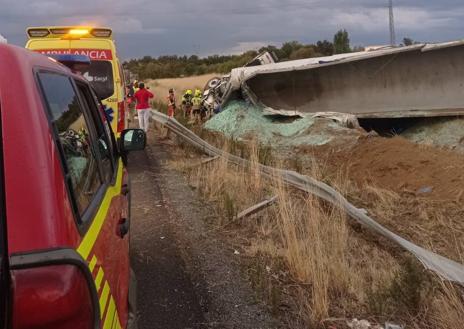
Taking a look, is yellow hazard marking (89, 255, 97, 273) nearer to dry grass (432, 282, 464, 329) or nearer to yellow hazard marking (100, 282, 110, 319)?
yellow hazard marking (100, 282, 110, 319)

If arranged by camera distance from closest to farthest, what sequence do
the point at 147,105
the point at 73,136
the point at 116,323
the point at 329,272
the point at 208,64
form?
the point at 116,323
the point at 73,136
the point at 329,272
the point at 147,105
the point at 208,64

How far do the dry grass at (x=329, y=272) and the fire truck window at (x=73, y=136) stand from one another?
2124 mm

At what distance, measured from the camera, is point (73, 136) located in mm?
2473

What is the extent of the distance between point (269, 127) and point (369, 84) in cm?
276

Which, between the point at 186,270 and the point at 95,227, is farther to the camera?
the point at 186,270

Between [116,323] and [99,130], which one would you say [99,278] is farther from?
[99,130]

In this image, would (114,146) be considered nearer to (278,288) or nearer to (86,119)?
(86,119)

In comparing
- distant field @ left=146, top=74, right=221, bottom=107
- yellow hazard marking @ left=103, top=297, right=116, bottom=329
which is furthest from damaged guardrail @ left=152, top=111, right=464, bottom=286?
distant field @ left=146, top=74, right=221, bottom=107

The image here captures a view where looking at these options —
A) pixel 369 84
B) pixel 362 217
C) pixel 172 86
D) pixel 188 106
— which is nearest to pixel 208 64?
pixel 172 86

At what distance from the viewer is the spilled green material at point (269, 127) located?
12531mm

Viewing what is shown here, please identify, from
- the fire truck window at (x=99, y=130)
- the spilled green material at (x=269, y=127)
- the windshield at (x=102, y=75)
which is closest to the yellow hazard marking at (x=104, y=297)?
the fire truck window at (x=99, y=130)

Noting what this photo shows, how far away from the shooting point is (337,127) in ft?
41.0

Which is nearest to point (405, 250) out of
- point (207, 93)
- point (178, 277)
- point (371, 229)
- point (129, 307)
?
point (371, 229)

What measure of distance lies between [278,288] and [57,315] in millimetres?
3247
